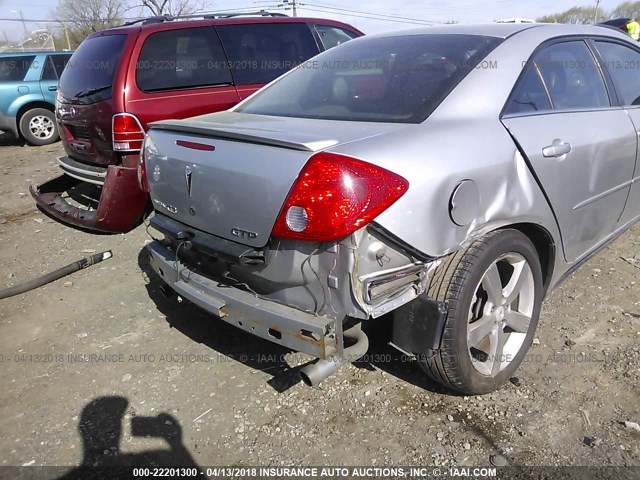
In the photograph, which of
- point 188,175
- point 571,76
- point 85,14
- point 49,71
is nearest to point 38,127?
point 49,71

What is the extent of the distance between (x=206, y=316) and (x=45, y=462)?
1.34m

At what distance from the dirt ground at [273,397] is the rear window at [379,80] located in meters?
1.05

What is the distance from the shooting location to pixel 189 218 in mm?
2490

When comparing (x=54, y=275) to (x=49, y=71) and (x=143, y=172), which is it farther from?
(x=49, y=71)

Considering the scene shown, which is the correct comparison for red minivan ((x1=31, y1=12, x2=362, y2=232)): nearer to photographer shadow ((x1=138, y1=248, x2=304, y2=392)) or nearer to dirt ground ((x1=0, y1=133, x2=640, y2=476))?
dirt ground ((x1=0, y1=133, x2=640, y2=476))

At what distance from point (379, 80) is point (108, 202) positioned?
2819 mm

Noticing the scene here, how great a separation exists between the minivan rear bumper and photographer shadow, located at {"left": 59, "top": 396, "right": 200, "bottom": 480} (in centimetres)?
219

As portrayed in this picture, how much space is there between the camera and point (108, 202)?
446 centimetres

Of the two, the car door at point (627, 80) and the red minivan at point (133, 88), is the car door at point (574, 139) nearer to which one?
the car door at point (627, 80)

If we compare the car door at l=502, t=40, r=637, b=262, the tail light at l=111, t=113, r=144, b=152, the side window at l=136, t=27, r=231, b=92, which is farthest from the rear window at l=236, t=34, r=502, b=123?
the side window at l=136, t=27, r=231, b=92

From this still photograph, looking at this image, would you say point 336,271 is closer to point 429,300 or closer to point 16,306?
point 429,300

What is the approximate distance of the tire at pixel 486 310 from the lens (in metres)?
2.21

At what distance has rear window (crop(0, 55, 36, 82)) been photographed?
403 inches

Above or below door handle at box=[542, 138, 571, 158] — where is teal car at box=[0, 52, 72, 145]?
below
